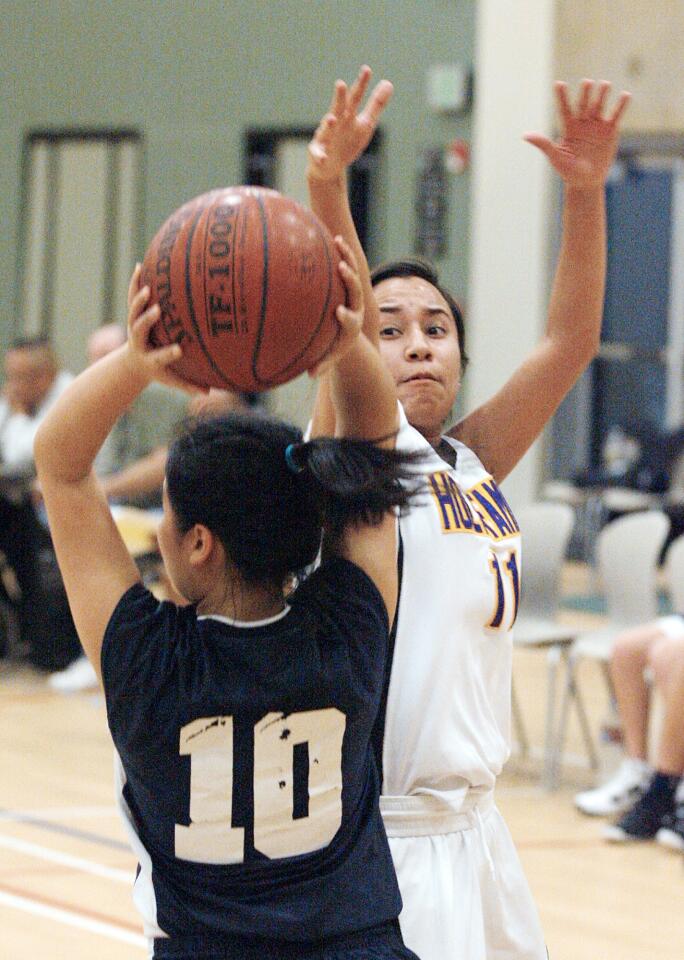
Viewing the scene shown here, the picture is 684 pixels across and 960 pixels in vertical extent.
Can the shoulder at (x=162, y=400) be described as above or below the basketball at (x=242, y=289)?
below

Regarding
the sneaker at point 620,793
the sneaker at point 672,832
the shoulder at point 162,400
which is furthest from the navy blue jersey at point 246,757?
the shoulder at point 162,400

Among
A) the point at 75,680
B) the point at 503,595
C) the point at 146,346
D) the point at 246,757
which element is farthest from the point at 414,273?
the point at 75,680

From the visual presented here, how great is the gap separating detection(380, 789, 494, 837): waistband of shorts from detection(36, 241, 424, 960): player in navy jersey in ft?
1.05

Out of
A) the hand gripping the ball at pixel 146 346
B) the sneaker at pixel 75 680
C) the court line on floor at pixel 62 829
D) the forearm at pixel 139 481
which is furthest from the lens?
the sneaker at pixel 75 680

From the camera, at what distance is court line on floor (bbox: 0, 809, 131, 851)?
14.8 ft

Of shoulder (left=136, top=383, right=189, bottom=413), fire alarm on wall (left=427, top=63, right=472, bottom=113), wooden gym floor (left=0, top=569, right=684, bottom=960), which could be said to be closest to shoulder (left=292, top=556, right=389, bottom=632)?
wooden gym floor (left=0, top=569, right=684, bottom=960)

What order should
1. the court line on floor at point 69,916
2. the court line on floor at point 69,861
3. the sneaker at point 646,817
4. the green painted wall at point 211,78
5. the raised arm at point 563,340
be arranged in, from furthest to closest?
the green painted wall at point 211,78 → the sneaker at point 646,817 → the court line on floor at point 69,861 → the court line on floor at point 69,916 → the raised arm at point 563,340

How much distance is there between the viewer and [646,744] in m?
5.07

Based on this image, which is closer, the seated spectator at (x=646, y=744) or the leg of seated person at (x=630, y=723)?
the seated spectator at (x=646, y=744)

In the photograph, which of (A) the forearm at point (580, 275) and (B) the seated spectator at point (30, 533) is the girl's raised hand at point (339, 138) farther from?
(B) the seated spectator at point (30, 533)

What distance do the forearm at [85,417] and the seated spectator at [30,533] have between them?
5082 mm

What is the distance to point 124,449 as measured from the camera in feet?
24.0

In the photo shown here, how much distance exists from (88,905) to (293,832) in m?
2.51

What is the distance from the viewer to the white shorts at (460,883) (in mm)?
1987
